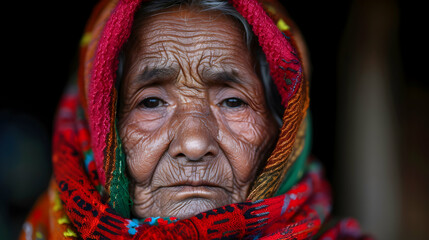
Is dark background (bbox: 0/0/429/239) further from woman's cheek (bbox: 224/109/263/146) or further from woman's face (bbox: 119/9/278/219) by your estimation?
woman's cheek (bbox: 224/109/263/146)

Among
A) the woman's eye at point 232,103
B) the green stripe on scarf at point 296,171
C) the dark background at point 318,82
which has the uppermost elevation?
the woman's eye at point 232,103

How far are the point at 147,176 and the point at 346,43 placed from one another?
2.78 m

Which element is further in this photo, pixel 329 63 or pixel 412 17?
pixel 329 63

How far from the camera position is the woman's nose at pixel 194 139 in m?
1.40

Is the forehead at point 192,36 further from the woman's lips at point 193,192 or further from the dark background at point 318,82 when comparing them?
the dark background at point 318,82

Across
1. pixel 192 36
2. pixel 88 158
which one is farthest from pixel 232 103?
pixel 88 158

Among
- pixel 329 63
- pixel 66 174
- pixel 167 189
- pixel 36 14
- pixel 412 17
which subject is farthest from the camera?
pixel 329 63

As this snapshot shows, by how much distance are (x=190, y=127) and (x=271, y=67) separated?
0.43 meters

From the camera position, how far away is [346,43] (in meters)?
3.57

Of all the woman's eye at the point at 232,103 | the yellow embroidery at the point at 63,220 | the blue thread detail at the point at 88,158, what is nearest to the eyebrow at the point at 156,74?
the woman's eye at the point at 232,103

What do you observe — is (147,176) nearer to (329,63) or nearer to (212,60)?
(212,60)

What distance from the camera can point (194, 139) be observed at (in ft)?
4.60

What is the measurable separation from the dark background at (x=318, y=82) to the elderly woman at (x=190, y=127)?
2.10 meters

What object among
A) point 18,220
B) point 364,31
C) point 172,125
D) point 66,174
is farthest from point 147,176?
point 364,31
